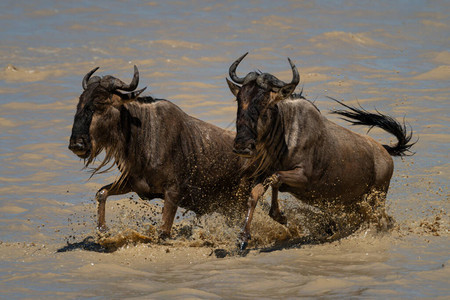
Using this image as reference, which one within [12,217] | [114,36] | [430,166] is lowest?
[12,217]

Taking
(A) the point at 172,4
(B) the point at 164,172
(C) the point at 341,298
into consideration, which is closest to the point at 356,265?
(C) the point at 341,298

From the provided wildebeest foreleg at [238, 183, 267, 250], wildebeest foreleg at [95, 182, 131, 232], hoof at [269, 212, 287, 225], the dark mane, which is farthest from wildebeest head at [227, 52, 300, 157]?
wildebeest foreleg at [95, 182, 131, 232]

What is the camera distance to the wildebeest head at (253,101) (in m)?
7.48

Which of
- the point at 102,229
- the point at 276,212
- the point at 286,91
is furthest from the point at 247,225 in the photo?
the point at 102,229

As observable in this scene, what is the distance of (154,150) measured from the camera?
834 cm

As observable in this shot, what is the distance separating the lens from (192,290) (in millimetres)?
6379

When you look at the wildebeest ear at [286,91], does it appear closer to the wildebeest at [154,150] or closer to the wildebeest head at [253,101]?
the wildebeest head at [253,101]

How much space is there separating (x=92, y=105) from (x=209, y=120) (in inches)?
265

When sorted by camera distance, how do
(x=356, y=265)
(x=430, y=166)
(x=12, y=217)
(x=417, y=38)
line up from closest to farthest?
(x=356, y=265) → (x=12, y=217) → (x=430, y=166) → (x=417, y=38)

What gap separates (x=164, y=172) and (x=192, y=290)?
2.17 metres

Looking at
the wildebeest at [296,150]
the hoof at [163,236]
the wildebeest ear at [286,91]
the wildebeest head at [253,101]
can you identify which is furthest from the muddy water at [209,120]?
the wildebeest ear at [286,91]

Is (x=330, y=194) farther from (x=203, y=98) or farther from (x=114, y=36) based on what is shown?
(x=114, y=36)

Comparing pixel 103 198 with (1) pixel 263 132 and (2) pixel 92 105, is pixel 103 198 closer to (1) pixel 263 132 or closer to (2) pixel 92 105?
(2) pixel 92 105

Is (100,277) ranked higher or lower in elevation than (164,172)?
lower
